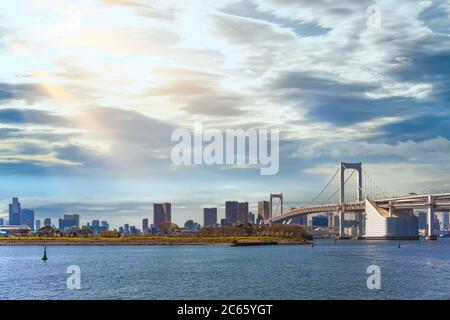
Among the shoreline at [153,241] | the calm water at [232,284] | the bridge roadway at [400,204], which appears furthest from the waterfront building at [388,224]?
the calm water at [232,284]

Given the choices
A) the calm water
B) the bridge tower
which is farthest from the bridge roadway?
the calm water

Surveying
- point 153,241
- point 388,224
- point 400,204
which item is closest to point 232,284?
point 153,241

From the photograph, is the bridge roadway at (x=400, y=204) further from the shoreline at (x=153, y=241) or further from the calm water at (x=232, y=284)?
the calm water at (x=232, y=284)

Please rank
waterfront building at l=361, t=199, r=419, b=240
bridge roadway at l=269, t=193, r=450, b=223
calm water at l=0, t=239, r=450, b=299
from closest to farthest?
calm water at l=0, t=239, r=450, b=299, bridge roadway at l=269, t=193, r=450, b=223, waterfront building at l=361, t=199, r=419, b=240

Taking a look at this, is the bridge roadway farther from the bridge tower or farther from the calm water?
the calm water

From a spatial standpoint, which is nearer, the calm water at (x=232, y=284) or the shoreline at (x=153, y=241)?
the calm water at (x=232, y=284)

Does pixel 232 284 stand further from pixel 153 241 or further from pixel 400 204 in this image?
pixel 400 204
